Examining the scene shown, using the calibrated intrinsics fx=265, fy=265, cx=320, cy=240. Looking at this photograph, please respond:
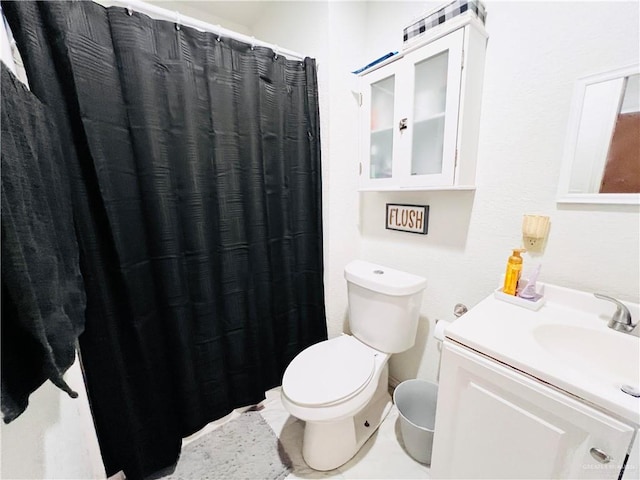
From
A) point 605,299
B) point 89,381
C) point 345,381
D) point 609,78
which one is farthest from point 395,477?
point 609,78

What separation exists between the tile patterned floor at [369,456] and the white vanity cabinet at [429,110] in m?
1.21

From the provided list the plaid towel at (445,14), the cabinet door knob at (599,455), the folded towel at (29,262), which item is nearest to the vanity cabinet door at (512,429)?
the cabinet door knob at (599,455)

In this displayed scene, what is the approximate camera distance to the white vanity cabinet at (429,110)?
969 millimetres

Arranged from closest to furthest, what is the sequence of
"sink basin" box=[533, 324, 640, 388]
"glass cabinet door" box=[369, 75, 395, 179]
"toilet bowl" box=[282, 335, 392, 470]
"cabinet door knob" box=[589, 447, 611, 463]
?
"cabinet door knob" box=[589, 447, 611, 463], "sink basin" box=[533, 324, 640, 388], "toilet bowl" box=[282, 335, 392, 470], "glass cabinet door" box=[369, 75, 395, 179]

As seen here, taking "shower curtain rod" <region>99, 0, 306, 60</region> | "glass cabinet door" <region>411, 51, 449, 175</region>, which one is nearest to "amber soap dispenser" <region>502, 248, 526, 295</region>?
"glass cabinet door" <region>411, 51, 449, 175</region>

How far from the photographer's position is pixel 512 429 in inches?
28.2

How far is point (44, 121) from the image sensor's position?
731 millimetres

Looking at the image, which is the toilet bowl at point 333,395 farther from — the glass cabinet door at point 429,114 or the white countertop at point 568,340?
the glass cabinet door at point 429,114

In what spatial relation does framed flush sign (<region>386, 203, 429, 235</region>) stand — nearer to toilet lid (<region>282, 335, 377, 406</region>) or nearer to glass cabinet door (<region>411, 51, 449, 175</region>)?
glass cabinet door (<region>411, 51, 449, 175</region>)

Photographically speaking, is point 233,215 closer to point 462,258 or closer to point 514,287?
point 462,258

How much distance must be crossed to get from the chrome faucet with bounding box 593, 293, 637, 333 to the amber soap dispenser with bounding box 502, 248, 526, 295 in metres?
0.22

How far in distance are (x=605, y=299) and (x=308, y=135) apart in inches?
52.0

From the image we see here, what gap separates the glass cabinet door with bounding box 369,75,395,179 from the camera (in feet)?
4.09

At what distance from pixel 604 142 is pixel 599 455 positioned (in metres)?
0.86
